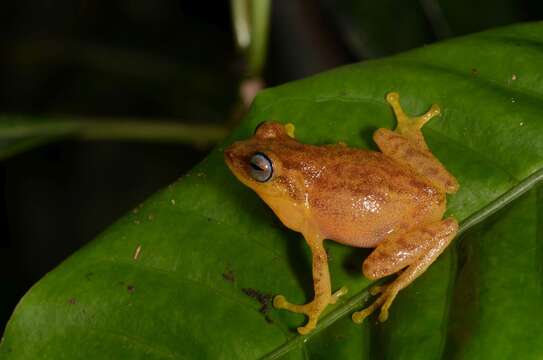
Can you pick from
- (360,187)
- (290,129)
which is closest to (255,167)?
(290,129)

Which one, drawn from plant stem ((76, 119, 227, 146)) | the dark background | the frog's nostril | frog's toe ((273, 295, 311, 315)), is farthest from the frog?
the dark background

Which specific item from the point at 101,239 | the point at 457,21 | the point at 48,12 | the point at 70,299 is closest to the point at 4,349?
the point at 70,299

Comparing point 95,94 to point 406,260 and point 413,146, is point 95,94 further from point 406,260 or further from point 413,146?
point 406,260

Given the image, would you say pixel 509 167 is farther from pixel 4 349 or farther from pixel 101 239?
pixel 4 349

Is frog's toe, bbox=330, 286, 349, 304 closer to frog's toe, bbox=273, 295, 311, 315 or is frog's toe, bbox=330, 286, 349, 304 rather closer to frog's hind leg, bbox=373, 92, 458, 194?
frog's toe, bbox=273, 295, 311, 315

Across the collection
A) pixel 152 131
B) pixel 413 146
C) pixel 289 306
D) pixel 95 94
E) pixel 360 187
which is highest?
pixel 413 146

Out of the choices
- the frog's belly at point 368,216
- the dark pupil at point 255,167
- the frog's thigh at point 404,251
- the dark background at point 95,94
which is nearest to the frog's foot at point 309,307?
the frog's thigh at point 404,251
